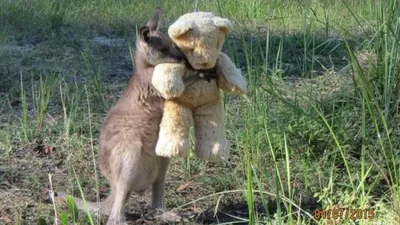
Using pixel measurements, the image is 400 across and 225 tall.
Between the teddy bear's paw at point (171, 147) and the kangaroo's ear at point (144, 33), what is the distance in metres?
0.44

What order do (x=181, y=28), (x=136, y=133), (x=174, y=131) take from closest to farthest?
(x=181, y=28) → (x=174, y=131) → (x=136, y=133)

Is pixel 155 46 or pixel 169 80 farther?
pixel 155 46

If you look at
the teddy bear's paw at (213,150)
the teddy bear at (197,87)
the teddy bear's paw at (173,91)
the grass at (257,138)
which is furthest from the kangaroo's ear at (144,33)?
the grass at (257,138)

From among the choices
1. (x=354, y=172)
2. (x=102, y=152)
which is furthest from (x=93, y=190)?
(x=354, y=172)

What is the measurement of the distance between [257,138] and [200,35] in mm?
1062

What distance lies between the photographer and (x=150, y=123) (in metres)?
3.75

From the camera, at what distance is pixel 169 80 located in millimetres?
3477

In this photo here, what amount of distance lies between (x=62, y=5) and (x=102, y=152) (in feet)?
16.7

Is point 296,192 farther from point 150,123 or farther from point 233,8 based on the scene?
point 233,8

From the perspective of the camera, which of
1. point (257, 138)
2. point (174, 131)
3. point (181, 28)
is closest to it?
point (181, 28)
